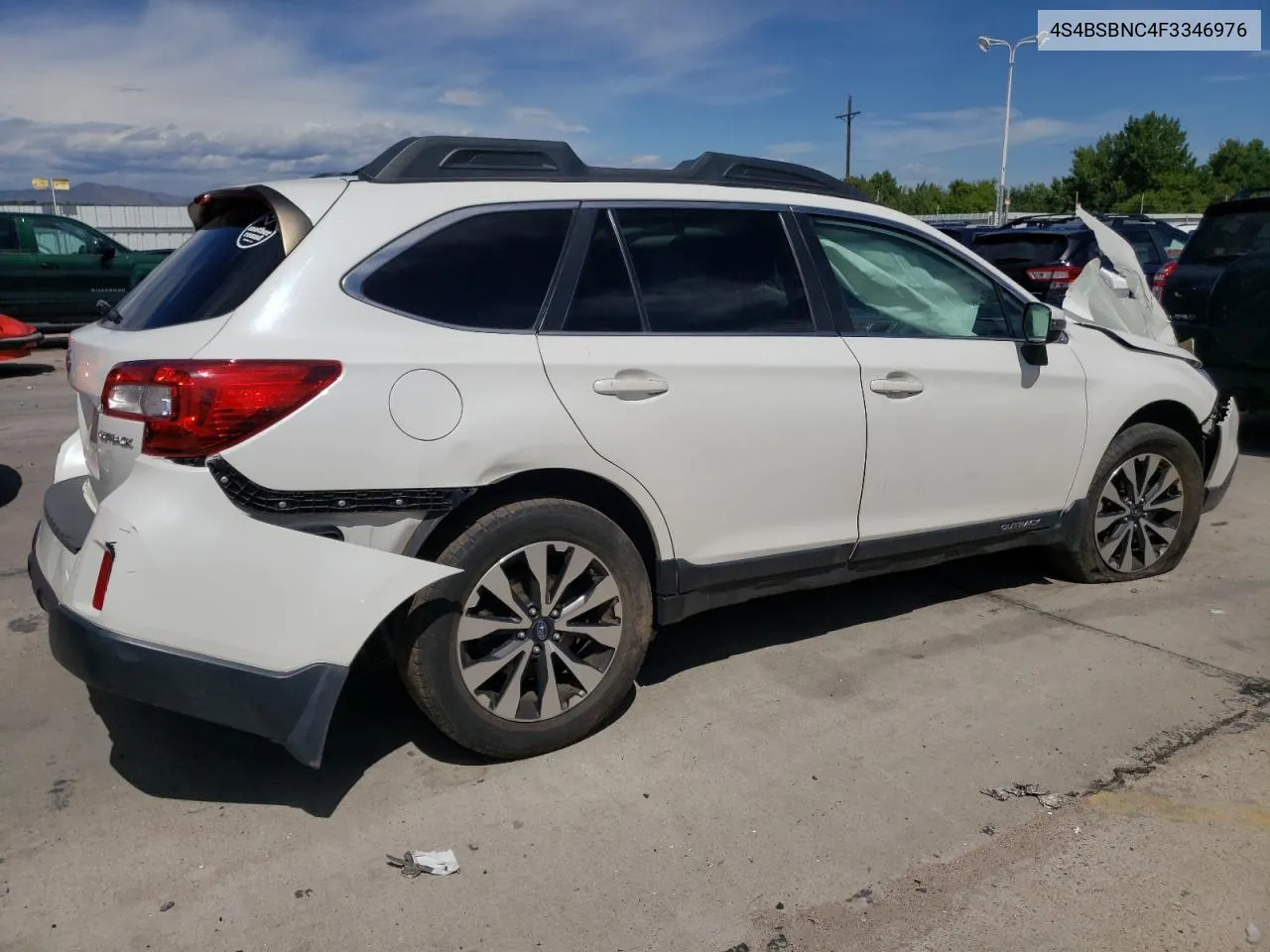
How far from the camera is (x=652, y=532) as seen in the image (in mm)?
3549

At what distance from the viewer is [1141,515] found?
5.07 metres

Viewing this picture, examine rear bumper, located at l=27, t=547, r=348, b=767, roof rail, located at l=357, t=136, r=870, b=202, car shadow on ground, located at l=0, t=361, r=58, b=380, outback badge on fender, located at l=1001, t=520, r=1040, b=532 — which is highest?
roof rail, located at l=357, t=136, r=870, b=202

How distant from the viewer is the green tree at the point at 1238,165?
66125mm

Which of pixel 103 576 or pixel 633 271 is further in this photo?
pixel 633 271

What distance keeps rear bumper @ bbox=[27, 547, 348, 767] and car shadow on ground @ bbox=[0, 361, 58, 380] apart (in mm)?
11449

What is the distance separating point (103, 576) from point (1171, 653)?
12.8ft

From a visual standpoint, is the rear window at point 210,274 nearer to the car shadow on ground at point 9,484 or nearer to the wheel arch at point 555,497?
the wheel arch at point 555,497

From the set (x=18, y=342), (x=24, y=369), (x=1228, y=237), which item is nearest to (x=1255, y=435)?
(x=1228, y=237)

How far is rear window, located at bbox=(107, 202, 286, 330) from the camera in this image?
10.0ft

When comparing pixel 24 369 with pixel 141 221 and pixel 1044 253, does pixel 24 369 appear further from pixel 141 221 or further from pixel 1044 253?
pixel 141 221

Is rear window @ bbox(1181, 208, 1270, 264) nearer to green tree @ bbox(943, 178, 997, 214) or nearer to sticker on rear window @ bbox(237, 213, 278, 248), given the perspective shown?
sticker on rear window @ bbox(237, 213, 278, 248)

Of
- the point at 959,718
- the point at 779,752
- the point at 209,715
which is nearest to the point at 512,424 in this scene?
the point at 209,715

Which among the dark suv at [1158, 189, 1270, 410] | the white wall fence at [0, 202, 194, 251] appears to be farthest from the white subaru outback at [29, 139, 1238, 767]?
the white wall fence at [0, 202, 194, 251]

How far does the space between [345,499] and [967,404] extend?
249 cm
